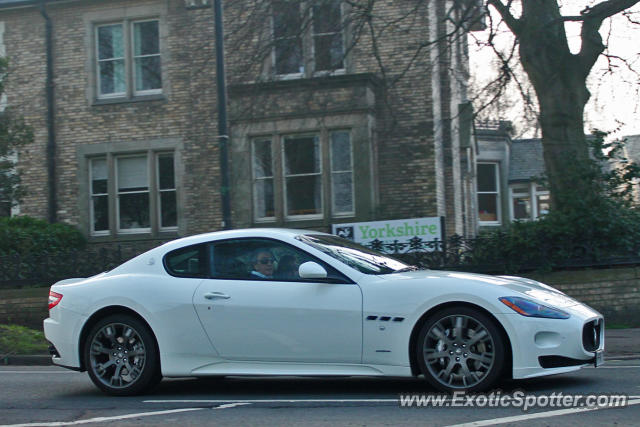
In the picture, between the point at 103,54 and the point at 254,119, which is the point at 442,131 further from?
the point at 103,54

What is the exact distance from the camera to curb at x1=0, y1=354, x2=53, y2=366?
1155cm

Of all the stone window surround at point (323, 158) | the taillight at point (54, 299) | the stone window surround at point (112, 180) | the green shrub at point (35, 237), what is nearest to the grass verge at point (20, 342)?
the green shrub at point (35, 237)

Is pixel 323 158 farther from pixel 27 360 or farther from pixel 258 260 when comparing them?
pixel 258 260

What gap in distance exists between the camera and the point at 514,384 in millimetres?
7113

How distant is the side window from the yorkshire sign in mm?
6924

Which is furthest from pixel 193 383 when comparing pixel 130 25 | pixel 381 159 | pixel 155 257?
pixel 130 25

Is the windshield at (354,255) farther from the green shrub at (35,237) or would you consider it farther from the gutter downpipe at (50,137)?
the gutter downpipe at (50,137)

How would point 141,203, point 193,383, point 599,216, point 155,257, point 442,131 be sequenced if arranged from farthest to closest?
point 141,203 → point 442,131 → point 599,216 → point 193,383 → point 155,257

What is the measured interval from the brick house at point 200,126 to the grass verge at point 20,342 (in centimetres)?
720

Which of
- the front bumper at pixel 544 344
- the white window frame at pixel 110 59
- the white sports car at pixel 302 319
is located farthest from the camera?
the white window frame at pixel 110 59

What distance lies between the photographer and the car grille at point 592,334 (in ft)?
21.7

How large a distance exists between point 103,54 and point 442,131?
908 cm

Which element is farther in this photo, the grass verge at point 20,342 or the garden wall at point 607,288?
the garden wall at point 607,288

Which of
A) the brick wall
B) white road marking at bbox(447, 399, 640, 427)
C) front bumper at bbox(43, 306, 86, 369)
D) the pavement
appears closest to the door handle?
front bumper at bbox(43, 306, 86, 369)
